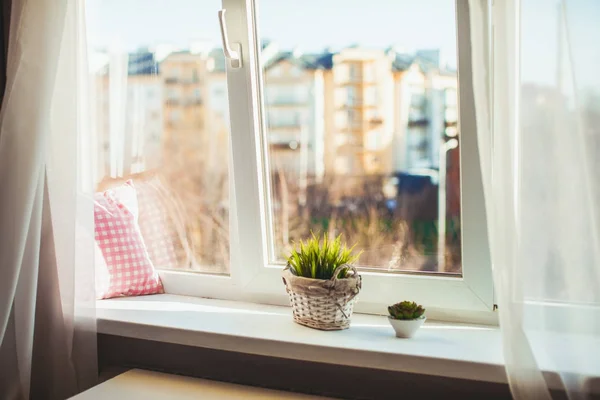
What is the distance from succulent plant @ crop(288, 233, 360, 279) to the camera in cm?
177

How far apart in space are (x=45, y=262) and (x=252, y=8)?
3.12ft

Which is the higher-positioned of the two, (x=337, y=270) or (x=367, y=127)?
(x=367, y=127)

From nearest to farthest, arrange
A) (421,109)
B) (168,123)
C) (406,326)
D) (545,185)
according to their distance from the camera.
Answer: (545,185) < (406,326) < (421,109) < (168,123)

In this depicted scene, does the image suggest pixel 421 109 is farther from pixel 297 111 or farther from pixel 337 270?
pixel 337 270

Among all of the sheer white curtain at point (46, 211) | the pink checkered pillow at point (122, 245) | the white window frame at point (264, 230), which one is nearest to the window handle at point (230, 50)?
the white window frame at point (264, 230)

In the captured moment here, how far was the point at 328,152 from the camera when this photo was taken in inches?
77.4

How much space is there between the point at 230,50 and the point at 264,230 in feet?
1.78

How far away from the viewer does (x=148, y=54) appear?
2189mm

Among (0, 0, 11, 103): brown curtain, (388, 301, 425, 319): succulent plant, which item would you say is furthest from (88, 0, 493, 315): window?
(0, 0, 11, 103): brown curtain

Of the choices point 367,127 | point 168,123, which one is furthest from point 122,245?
point 367,127

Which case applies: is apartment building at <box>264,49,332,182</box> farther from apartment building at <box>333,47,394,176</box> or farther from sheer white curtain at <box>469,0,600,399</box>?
sheer white curtain at <box>469,0,600,399</box>

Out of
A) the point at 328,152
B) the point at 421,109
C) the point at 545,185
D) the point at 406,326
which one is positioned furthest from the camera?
the point at 328,152

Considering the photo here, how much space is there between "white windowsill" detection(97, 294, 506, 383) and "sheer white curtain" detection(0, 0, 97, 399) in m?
0.13

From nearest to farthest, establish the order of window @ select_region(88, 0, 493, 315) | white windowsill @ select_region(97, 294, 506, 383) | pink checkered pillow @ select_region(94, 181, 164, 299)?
white windowsill @ select_region(97, 294, 506, 383)
window @ select_region(88, 0, 493, 315)
pink checkered pillow @ select_region(94, 181, 164, 299)
